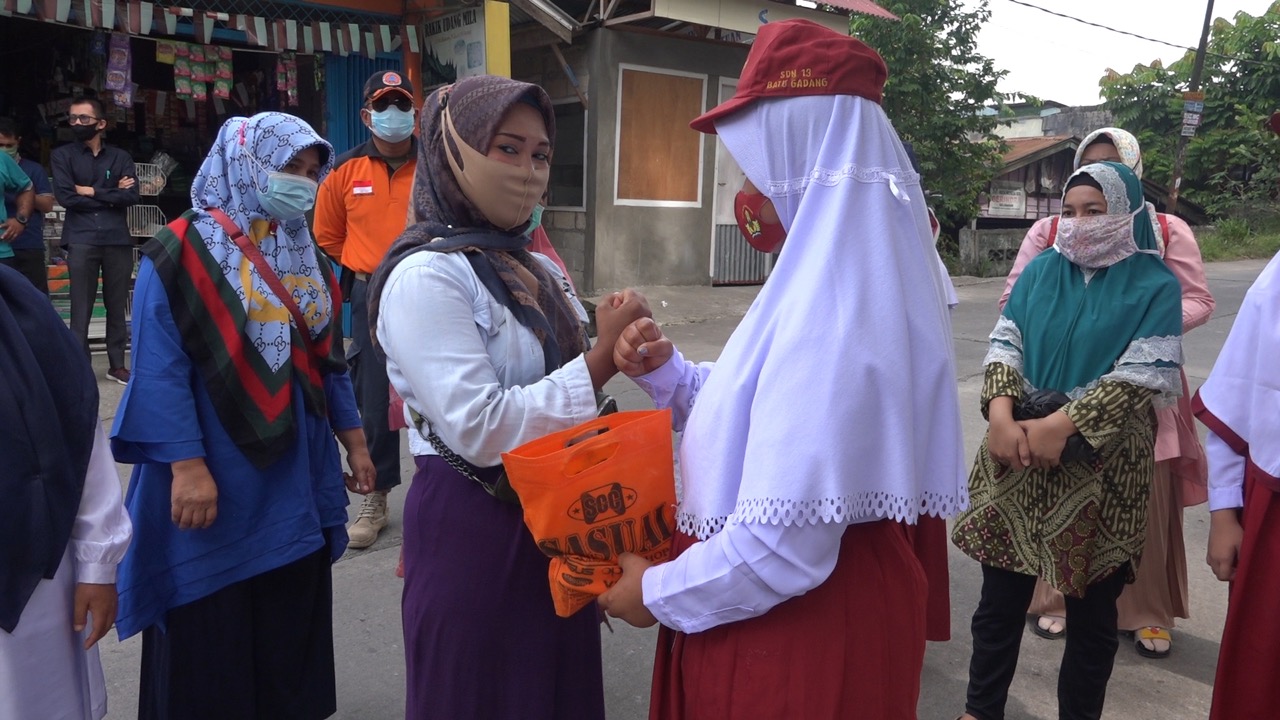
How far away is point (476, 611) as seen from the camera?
70.1 inches

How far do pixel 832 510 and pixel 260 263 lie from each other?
1.66 m

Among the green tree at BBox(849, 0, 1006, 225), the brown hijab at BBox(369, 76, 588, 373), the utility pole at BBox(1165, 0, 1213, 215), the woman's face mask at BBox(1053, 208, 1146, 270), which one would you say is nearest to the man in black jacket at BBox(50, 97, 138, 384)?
the brown hijab at BBox(369, 76, 588, 373)

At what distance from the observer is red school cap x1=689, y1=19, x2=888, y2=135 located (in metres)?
1.43

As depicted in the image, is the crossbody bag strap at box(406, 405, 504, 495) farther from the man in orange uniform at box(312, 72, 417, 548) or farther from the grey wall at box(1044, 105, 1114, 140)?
the grey wall at box(1044, 105, 1114, 140)

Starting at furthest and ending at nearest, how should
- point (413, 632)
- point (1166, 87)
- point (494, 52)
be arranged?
point (1166, 87)
point (494, 52)
point (413, 632)

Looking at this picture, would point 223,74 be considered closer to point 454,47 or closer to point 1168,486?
point 454,47

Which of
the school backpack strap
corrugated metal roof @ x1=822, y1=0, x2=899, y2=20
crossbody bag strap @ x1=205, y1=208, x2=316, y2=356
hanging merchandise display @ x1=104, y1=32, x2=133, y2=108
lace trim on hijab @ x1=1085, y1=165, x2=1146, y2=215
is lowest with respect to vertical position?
crossbody bag strap @ x1=205, y1=208, x2=316, y2=356

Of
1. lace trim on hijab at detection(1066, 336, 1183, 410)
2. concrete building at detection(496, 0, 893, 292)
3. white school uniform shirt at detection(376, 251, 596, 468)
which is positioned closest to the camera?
white school uniform shirt at detection(376, 251, 596, 468)

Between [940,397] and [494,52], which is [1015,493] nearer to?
[940,397]

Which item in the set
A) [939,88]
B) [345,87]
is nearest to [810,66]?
[345,87]

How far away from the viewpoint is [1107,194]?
8.50 ft

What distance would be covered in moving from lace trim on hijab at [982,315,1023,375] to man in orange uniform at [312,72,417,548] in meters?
2.53

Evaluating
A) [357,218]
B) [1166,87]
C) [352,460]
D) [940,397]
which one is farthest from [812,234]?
[1166,87]

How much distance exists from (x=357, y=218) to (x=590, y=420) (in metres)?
3.04
